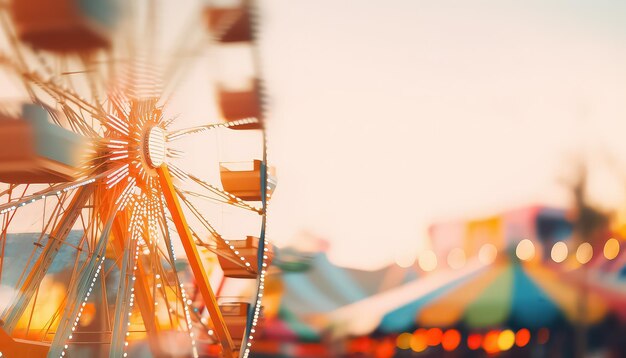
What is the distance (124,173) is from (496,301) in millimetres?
6289

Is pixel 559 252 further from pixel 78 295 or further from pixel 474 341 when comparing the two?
pixel 78 295

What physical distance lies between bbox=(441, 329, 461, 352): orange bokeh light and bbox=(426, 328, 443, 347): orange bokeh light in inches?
2.2

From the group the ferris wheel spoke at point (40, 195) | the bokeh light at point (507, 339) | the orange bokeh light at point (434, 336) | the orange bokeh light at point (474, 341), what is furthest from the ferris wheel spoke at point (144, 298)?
the bokeh light at point (507, 339)

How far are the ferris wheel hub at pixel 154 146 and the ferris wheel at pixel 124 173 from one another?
12 mm

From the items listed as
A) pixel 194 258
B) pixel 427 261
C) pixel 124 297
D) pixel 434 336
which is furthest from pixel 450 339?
pixel 124 297

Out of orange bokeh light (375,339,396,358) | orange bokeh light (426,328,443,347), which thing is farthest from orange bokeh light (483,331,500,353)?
orange bokeh light (375,339,396,358)

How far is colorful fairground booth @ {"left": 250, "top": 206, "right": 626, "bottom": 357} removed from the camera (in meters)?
12.4

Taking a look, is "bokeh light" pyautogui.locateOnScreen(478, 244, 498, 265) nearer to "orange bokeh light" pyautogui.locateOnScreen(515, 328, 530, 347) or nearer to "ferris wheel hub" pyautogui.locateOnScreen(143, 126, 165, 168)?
"orange bokeh light" pyautogui.locateOnScreen(515, 328, 530, 347)

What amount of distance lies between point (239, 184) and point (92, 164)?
1796 millimetres

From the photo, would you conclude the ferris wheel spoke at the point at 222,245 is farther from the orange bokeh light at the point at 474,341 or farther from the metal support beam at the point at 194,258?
the orange bokeh light at the point at 474,341

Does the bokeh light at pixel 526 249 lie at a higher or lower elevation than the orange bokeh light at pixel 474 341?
higher

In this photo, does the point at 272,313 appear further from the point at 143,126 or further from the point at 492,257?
the point at 143,126

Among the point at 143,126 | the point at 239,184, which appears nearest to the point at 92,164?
the point at 143,126

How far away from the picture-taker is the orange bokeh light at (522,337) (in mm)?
12414
